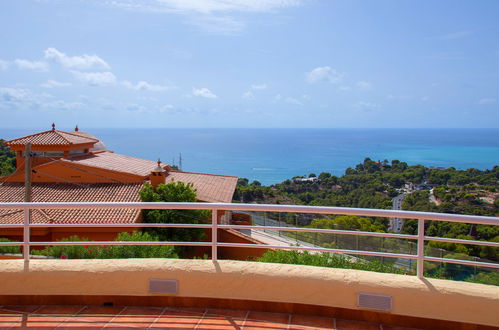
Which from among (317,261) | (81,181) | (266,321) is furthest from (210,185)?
(266,321)

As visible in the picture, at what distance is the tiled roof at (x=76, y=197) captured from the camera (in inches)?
844

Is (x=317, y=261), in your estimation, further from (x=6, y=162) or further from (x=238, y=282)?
(x=6, y=162)

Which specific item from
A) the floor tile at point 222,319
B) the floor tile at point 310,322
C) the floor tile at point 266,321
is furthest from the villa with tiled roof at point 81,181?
the floor tile at point 310,322

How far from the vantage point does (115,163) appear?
98.7ft

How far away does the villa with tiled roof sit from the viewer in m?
21.7

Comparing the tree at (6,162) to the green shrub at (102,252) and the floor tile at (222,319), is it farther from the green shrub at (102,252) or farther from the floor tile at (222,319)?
the floor tile at (222,319)

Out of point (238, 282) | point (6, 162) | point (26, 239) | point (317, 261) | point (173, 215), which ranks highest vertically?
point (26, 239)

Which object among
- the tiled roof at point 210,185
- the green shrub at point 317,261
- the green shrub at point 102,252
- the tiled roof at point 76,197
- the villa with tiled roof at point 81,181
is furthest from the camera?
the tiled roof at point 210,185

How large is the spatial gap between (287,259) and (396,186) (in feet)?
145

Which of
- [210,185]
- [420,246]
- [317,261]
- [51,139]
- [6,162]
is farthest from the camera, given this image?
[6,162]

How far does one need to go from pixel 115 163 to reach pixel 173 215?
1047cm

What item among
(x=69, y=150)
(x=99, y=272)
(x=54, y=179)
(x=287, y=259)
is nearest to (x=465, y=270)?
(x=287, y=259)

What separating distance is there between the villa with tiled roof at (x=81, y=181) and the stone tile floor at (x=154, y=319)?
55.9ft

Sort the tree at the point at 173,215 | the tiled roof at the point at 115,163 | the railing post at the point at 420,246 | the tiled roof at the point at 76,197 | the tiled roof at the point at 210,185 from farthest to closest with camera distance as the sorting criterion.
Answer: the tiled roof at the point at 115,163
the tiled roof at the point at 210,185
the tiled roof at the point at 76,197
the tree at the point at 173,215
the railing post at the point at 420,246
